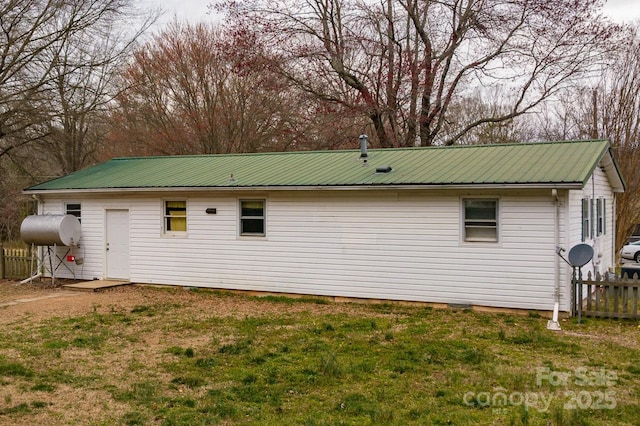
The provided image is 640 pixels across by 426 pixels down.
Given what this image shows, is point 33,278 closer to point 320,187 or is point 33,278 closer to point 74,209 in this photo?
point 74,209

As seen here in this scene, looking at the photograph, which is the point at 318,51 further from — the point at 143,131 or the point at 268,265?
the point at 268,265

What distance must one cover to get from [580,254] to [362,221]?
4363 mm

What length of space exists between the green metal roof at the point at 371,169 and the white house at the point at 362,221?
0.13 ft

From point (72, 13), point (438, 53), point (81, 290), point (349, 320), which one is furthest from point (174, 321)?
point (438, 53)

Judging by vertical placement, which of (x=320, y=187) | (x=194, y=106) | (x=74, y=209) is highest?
(x=194, y=106)

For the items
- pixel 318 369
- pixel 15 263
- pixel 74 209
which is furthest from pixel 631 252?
pixel 15 263

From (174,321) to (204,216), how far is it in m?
4.09

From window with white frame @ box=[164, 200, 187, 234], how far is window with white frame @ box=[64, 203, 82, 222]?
2901mm

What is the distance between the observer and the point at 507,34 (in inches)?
868

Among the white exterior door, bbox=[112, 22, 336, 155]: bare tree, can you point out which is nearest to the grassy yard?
the white exterior door

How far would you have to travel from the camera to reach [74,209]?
52.0ft

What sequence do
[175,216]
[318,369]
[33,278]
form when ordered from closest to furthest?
[318,369] → [175,216] → [33,278]

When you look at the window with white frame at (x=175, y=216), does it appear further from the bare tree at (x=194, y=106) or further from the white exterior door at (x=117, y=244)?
the bare tree at (x=194, y=106)

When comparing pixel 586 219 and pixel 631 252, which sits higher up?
pixel 586 219
